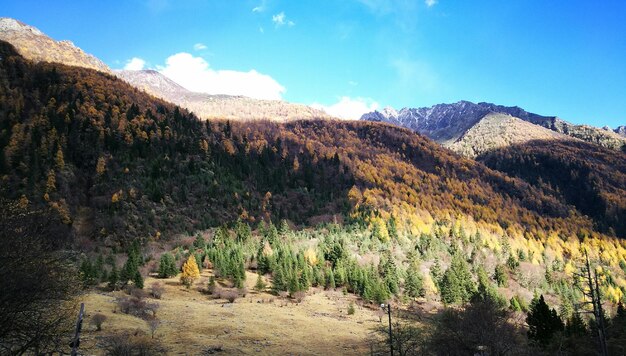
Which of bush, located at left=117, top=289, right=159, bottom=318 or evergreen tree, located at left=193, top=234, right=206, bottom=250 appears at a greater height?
evergreen tree, located at left=193, top=234, right=206, bottom=250

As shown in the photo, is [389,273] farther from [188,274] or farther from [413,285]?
[188,274]

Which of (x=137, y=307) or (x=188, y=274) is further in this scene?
(x=188, y=274)

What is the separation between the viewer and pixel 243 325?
59.6 m

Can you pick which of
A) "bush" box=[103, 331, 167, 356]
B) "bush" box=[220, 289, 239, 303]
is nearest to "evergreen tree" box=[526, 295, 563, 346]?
"bush" box=[103, 331, 167, 356]

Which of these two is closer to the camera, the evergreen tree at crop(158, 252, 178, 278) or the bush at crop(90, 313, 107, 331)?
the bush at crop(90, 313, 107, 331)

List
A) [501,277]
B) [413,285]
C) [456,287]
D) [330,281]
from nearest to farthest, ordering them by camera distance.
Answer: [330,281] → [413,285] → [456,287] → [501,277]

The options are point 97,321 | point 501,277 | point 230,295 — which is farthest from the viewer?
point 501,277

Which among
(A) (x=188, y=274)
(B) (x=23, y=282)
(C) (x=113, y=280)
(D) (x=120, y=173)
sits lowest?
(C) (x=113, y=280)

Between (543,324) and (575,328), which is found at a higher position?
(543,324)

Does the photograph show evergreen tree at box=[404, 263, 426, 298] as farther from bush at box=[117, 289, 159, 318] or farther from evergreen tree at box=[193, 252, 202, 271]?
bush at box=[117, 289, 159, 318]

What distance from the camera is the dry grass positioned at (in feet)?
163

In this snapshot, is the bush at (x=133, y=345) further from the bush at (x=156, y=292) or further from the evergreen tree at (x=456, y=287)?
the evergreen tree at (x=456, y=287)

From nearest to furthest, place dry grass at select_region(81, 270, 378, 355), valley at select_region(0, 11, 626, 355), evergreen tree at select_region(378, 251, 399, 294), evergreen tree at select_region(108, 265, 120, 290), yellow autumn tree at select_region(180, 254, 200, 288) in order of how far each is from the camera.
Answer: valley at select_region(0, 11, 626, 355) < dry grass at select_region(81, 270, 378, 355) < evergreen tree at select_region(108, 265, 120, 290) < yellow autumn tree at select_region(180, 254, 200, 288) < evergreen tree at select_region(378, 251, 399, 294)

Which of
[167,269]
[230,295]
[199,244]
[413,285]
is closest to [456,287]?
[413,285]
